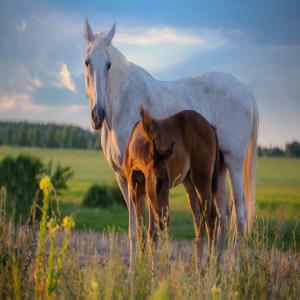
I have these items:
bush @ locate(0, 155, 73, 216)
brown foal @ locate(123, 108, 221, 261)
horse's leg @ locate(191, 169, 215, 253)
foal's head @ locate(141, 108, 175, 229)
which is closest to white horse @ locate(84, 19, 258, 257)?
horse's leg @ locate(191, 169, 215, 253)

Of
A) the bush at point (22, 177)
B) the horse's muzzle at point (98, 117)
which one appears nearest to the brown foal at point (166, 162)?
the horse's muzzle at point (98, 117)

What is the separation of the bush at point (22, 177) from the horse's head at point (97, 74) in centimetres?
702

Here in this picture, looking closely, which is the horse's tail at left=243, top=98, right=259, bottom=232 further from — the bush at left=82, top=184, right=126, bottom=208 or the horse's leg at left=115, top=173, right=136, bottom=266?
the bush at left=82, top=184, right=126, bottom=208

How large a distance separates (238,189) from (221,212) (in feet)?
2.78

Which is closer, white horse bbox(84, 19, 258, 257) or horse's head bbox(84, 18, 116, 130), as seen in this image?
horse's head bbox(84, 18, 116, 130)

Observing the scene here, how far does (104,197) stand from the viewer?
68.3 ft

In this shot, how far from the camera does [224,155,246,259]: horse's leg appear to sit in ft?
28.2

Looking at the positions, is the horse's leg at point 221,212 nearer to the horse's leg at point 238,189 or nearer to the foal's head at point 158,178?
the horse's leg at point 238,189

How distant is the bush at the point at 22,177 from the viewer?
14102mm

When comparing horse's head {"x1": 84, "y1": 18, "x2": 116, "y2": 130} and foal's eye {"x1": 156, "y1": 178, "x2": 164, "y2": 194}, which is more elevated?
horse's head {"x1": 84, "y1": 18, "x2": 116, "y2": 130}

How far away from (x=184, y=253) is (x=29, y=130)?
25.4m

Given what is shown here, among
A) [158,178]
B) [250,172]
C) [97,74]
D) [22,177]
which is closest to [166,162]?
[158,178]

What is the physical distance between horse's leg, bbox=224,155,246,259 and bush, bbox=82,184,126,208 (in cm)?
1155

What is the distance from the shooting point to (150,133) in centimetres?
490
